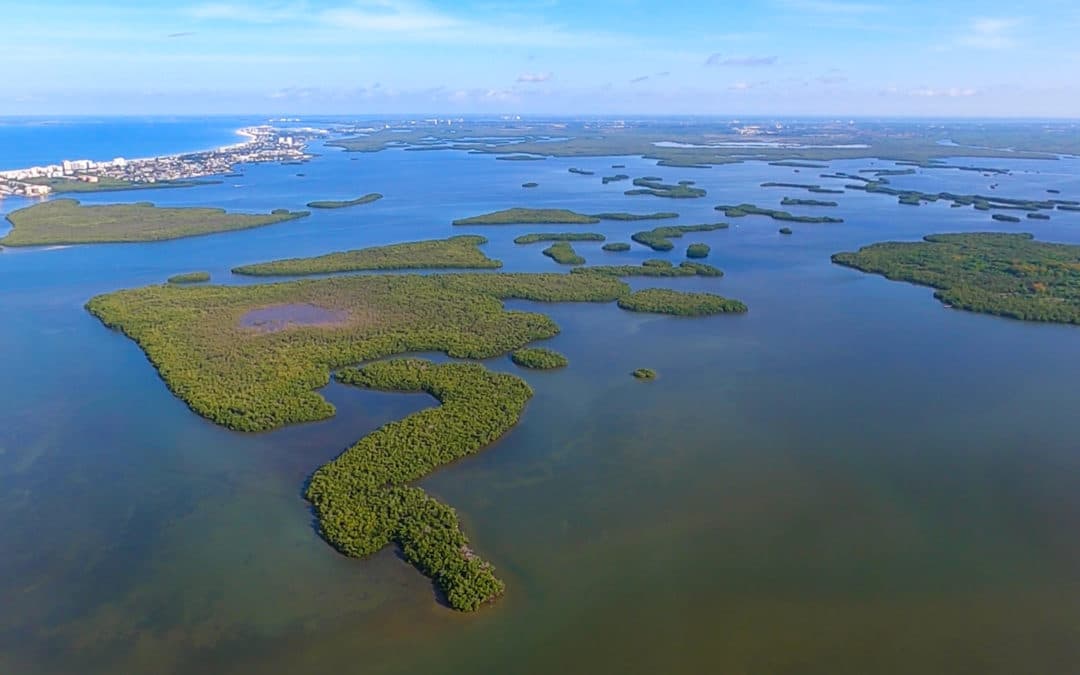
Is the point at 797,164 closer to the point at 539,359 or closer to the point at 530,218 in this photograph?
the point at 530,218

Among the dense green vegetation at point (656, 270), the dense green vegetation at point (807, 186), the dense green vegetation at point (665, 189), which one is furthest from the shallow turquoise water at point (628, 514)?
the dense green vegetation at point (807, 186)

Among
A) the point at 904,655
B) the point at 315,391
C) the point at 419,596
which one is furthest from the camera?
the point at 315,391

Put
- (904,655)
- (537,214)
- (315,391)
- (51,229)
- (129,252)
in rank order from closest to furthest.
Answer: (904,655) < (315,391) < (129,252) < (51,229) < (537,214)

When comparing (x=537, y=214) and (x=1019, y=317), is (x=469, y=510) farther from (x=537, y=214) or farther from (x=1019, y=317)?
(x=537, y=214)

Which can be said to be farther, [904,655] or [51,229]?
[51,229]

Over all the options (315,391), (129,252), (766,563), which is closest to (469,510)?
(766,563)

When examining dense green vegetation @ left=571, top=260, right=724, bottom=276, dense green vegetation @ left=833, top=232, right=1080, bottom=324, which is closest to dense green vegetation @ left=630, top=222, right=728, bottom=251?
dense green vegetation @ left=571, top=260, right=724, bottom=276
